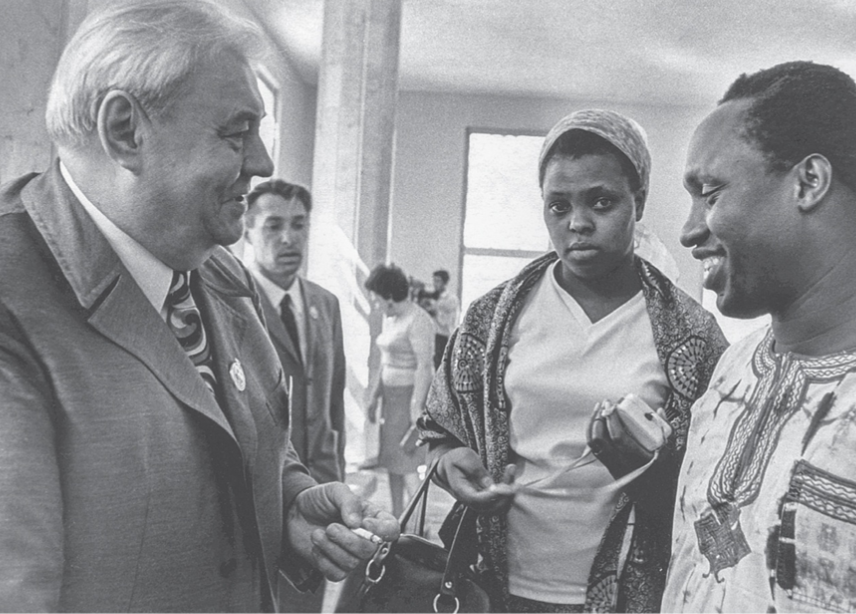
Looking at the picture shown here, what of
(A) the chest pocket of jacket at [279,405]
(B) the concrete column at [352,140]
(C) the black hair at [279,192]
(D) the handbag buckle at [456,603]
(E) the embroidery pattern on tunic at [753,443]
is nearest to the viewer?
(E) the embroidery pattern on tunic at [753,443]

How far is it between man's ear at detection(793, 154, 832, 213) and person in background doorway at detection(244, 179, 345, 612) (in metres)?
2.23

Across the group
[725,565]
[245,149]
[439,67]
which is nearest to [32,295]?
[245,149]

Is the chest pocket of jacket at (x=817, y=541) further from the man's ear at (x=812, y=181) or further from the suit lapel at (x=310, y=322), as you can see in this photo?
the suit lapel at (x=310, y=322)

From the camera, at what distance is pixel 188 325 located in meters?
1.37

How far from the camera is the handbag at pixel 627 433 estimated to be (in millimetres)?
1488

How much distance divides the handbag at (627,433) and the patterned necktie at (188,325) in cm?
64

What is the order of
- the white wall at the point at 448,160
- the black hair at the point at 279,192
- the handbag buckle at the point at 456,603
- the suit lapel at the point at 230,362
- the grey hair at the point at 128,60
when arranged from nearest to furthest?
the grey hair at the point at 128,60
the suit lapel at the point at 230,362
the handbag buckle at the point at 456,603
the black hair at the point at 279,192
the white wall at the point at 448,160

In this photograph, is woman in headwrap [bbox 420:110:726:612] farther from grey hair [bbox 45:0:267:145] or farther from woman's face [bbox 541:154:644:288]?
grey hair [bbox 45:0:267:145]

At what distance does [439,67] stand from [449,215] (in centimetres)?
231

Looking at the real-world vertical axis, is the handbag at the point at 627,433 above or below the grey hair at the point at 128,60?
below

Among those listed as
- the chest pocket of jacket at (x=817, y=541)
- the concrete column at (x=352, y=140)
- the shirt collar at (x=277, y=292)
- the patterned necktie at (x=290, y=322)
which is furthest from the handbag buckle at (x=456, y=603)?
the concrete column at (x=352, y=140)

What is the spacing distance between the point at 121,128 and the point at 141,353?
1.03ft

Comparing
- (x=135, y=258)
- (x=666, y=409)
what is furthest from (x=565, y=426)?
(x=135, y=258)

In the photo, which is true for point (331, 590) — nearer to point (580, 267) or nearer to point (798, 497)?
point (580, 267)
